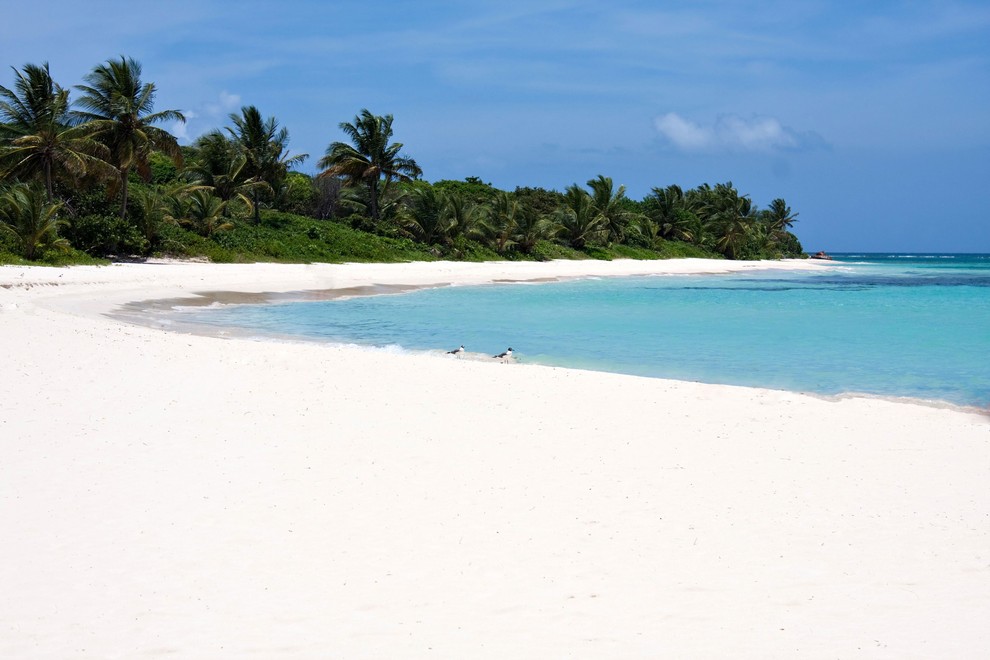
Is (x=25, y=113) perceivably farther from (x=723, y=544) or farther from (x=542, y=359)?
(x=723, y=544)

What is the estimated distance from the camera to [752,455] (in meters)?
5.72

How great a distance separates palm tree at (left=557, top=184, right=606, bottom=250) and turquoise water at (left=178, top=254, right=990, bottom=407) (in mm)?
21171

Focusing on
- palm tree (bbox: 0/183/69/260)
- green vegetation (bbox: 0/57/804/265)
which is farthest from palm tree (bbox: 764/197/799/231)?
palm tree (bbox: 0/183/69/260)

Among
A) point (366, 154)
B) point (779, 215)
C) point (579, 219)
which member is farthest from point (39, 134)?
point (779, 215)

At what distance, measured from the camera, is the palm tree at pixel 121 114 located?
90.5 feet

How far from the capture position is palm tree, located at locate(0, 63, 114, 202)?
2494 centimetres

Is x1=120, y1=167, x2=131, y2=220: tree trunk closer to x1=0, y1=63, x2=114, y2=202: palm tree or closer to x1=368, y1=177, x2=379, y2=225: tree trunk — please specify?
x1=0, y1=63, x2=114, y2=202: palm tree

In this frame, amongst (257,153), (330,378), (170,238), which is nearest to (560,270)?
(257,153)

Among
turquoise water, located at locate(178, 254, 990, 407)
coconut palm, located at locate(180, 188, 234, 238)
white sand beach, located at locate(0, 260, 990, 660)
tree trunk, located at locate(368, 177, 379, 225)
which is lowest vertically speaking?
white sand beach, located at locate(0, 260, 990, 660)

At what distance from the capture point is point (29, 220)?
22062 mm

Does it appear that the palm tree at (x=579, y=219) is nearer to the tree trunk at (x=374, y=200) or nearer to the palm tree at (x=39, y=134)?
the tree trunk at (x=374, y=200)

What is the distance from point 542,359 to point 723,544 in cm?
755

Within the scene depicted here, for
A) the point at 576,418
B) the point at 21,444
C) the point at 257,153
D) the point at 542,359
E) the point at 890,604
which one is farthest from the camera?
the point at 257,153

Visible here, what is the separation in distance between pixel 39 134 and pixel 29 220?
15.1 feet
